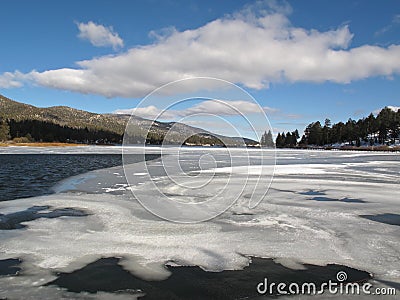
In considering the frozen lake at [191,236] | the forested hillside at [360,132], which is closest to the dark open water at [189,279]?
the frozen lake at [191,236]

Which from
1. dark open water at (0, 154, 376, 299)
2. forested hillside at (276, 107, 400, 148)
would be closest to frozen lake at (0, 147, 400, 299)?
dark open water at (0, 154, 376, 299)

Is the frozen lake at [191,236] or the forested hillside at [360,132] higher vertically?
the forested hillside at [360,132]

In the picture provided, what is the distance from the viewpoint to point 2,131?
7588cm

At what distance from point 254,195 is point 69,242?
225 inches

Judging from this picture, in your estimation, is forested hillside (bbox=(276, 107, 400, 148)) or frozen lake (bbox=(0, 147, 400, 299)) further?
forested hillside (bbox=(276, 107, 400, 148))

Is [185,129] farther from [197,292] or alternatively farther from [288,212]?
[197,292]

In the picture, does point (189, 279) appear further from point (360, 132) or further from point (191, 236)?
point (360, 132)

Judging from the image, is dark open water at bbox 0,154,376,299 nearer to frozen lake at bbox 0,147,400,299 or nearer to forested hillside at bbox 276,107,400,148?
frozen lake at bbox 0,147,400,299

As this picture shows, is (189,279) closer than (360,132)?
Yes

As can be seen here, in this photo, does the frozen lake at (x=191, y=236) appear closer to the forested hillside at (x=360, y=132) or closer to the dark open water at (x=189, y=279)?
the dark open water at (x=189, y=279)

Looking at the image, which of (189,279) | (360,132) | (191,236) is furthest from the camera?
(360,132)

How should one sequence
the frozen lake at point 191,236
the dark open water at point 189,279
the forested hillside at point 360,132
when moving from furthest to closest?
the forested hillside at point 360,132
the frozen lake at point 191,236
the dark open water at point 189,279

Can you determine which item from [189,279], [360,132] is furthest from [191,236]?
[360,132]

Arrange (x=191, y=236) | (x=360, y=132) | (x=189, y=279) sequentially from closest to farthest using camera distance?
(x=189, y=279), (x=191, y=236), (x=360, y=132)
